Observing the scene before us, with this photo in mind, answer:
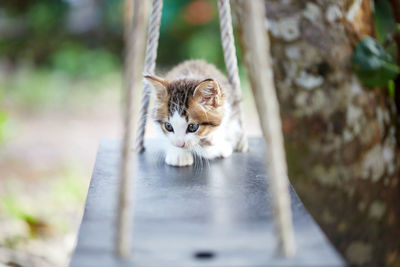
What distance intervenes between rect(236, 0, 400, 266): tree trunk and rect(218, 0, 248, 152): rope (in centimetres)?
14

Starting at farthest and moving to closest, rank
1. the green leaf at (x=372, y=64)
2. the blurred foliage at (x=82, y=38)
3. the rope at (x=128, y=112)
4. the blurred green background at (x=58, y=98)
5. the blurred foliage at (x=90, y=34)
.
A: the blurred foliage at (x=90, y=34) < the blurred foliage at (x=82, y=38) < the blurred green background at (x=58, y=98) < the green leaf at (x=372, y=64) < the rope at (x=128, y=112)

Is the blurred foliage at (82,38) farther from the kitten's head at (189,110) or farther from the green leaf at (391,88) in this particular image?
the green leaf at (391,88)

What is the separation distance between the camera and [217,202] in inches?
46.5

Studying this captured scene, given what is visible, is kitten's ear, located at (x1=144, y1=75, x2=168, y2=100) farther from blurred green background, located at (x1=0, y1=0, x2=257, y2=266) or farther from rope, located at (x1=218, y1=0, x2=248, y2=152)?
blurred green background, located at (x1=0, y1=0, x2=257, y2=266)

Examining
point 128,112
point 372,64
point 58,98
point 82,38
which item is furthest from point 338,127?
point 82,38

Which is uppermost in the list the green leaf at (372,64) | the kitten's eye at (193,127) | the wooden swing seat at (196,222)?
the green leaf at (372,64)

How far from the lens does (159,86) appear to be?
1.75 meters

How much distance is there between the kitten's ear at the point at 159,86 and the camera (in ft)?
5.48

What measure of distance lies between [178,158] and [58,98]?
12.5ft

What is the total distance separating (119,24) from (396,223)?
4.99 meters

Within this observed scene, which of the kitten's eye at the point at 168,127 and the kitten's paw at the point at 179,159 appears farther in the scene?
the kitten's eye at the point at 168,127

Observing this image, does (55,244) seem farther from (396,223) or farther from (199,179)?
(396,223)

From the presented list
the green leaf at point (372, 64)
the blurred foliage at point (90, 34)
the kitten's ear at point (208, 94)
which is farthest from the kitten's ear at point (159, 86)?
the blurred foliage at point (90, 34)

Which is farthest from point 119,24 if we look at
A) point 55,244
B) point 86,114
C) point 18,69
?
point 55,244
